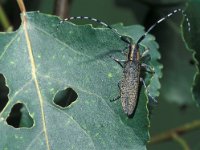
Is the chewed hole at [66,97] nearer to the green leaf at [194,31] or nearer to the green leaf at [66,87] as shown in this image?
the green leaf at [66,87]

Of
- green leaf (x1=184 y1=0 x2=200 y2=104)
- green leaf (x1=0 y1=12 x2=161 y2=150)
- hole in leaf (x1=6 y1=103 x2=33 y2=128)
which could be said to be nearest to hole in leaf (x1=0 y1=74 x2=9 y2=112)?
hole in leaf (x1=6 y1=103 x2=33 y2=128)

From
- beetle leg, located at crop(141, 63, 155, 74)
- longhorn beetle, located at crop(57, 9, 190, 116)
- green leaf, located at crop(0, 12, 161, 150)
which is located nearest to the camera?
green leaf, located at crop(0, 12, 161, 150)

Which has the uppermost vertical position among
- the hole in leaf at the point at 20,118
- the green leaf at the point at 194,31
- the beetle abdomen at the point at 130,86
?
the green leaf at the point at 194,31

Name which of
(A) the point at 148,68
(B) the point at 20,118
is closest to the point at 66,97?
(B) the point at 20,118

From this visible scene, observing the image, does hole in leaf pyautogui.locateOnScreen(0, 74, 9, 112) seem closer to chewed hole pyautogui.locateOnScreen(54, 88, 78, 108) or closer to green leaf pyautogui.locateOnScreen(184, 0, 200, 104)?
chewed hole pyautogui.locateOnScreen(54, 88, 78, 108)

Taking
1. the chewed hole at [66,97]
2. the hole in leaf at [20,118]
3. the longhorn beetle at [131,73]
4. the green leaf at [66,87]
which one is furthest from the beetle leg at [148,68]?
the hole in leaf at [20,118]

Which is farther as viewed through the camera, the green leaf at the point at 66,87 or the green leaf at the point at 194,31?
the green leaf at the point at 194,31

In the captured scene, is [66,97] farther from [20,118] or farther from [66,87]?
[20,118]

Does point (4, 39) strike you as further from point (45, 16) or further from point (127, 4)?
point (127, 4)
